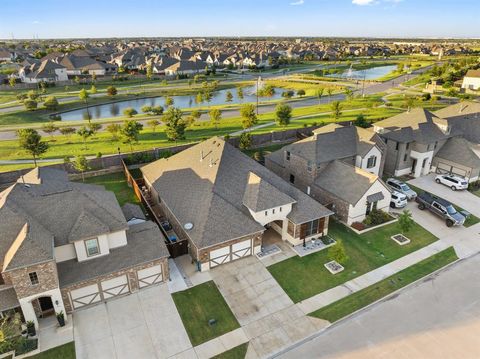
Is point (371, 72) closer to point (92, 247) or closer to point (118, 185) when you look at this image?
point (118, 185)

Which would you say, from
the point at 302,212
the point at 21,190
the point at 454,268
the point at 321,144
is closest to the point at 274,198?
the point at 302,212

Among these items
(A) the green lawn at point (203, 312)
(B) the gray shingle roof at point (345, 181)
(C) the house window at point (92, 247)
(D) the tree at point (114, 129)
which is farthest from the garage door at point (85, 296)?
(D) the tree at point (114, 129)

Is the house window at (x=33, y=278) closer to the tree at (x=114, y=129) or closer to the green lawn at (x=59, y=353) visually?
the green lawn at (x=59, y=353)

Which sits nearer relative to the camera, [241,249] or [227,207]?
[241,249]

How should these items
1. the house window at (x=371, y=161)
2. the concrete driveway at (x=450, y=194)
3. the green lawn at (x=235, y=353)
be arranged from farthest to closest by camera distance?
the house window at (x=371, y=161)
the concrete driveway at (x=450, y=194)
the green lawn at (x=235, y=353)

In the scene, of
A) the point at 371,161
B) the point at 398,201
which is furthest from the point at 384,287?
the point at 371,161
